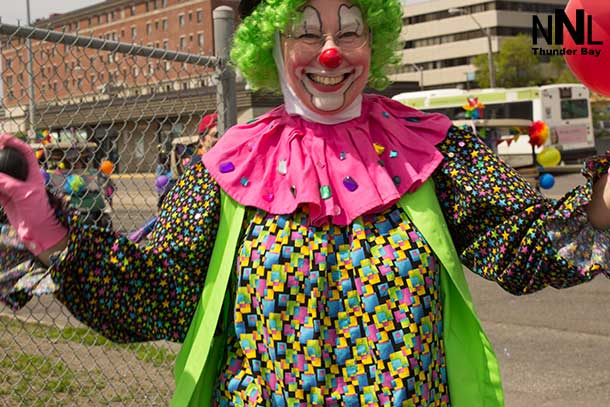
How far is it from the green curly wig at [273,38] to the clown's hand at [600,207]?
683 mm

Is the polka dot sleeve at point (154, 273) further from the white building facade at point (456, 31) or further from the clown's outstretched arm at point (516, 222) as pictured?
the white building facade at point (456, 31)

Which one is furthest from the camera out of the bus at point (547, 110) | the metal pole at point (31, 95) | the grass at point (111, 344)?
the bus at point (547, 110)

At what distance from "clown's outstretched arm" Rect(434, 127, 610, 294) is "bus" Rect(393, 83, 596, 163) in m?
22.4

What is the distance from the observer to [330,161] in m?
2.20

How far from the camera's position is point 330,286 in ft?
6.84

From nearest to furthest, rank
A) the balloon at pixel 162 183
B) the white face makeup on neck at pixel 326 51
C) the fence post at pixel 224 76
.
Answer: the white face makeup on neck at pixel 326 51
the fence post at pixel 224 76
the balloon at pixel 162 183

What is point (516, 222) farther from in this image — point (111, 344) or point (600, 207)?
point (111, 344)

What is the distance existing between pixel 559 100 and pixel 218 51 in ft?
73.6

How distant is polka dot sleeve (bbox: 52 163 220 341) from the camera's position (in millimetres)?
2096

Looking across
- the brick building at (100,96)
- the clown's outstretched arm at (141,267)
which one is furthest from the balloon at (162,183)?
the clown's outstretched arm at (141,267)

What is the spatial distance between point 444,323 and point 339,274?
0.94 ft

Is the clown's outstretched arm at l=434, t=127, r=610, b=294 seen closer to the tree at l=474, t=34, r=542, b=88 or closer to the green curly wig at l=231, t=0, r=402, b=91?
the green curly wig at l=231, t=0, r=402, b=91

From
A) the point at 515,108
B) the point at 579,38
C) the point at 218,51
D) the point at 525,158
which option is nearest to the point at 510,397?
Result: the point at 218,51

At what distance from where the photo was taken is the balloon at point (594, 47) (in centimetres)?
178
